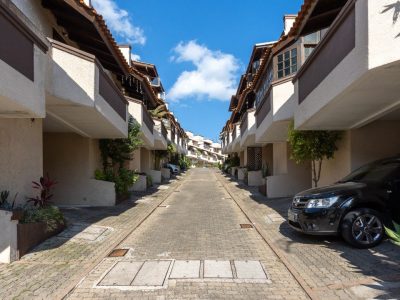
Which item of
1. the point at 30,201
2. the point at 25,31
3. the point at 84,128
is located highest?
the point at 25,31

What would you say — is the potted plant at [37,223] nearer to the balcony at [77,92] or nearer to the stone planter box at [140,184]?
the balcony at [77,92]

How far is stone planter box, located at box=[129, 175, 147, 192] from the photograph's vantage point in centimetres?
2089

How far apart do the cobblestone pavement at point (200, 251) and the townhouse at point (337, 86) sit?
3.19 m

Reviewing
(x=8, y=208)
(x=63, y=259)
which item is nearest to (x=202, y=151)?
(x=8, y=208)

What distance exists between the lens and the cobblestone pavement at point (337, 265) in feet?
16.0

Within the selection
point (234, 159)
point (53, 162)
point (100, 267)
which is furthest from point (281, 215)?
point (234, 159)

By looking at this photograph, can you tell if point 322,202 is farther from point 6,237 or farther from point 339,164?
point 6,237

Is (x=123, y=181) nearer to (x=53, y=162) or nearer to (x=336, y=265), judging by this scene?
A: (x=53, y=162)

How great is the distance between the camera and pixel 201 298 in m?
4.76

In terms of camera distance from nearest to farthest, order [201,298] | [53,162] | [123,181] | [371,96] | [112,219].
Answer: [201,298]
[371,96]
[112,219]
[53,162]
[123,181]

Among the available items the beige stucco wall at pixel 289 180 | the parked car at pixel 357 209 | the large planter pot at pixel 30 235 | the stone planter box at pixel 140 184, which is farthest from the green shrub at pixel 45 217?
the stone planter box at pixel 140 184

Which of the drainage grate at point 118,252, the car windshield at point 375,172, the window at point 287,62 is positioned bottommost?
the drainage grate at point 118,252

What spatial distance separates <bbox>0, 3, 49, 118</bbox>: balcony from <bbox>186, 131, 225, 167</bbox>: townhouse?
91903mm

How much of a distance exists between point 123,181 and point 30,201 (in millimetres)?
6581
